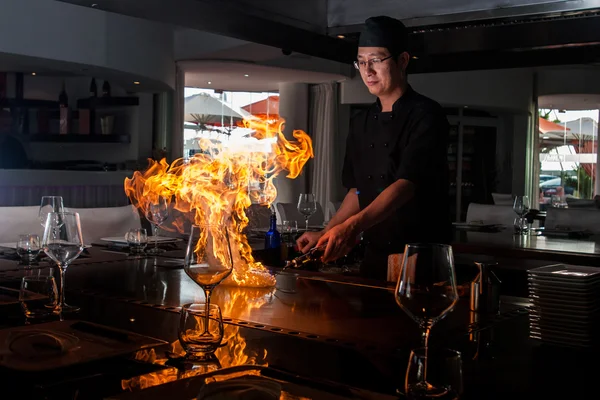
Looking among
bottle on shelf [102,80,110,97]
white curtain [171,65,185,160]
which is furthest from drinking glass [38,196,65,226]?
bottle on shelf [102,80,110,97]

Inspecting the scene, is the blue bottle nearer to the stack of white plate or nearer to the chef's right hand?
the chef's right hand

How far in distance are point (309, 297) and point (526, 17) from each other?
122 cm

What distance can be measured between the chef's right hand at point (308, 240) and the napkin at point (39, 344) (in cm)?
117

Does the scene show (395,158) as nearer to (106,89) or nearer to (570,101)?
(106,89)

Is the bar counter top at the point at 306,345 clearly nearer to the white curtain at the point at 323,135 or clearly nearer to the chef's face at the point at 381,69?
the chef's face at the point at 381,69

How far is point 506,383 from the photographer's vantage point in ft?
4.13

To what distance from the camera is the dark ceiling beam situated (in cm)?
233

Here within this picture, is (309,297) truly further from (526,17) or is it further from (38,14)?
(38,14)

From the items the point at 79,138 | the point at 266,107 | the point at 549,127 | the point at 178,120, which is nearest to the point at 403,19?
the point at 178,120

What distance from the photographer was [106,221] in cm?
414

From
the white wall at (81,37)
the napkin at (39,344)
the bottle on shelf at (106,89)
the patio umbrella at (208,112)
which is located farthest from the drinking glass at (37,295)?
the patio umbrella at (208,112)

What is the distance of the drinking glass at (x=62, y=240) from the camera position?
6.09 feet

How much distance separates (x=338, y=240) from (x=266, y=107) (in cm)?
1172

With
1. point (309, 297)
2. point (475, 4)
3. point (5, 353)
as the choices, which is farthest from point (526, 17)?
point (5, 353)
